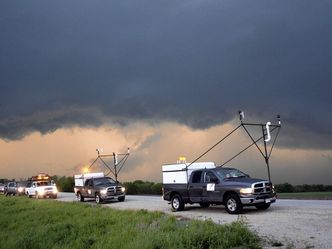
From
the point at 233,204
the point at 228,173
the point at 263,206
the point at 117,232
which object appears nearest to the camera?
the point at 117,232

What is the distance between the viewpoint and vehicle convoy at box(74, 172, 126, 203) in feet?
119

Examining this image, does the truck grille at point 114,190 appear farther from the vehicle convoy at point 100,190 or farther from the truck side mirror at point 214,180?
the truck side mirror at point 214,180

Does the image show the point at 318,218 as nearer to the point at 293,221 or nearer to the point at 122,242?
the point at 293,221

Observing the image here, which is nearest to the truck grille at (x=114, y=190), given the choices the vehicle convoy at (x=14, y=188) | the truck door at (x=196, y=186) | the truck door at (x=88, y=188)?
the truck door at (x=88, y=188)

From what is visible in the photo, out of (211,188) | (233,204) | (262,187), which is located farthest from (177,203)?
(262,187)

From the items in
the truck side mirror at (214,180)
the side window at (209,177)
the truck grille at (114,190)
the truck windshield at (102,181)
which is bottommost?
the truck side mirror at (214,180)

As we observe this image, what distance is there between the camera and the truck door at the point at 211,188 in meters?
23.0

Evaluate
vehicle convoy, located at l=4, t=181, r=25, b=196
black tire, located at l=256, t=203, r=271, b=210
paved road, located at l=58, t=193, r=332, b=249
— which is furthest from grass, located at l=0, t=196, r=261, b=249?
vehicle convoy, located at l=4, t=181, r=25, b=196

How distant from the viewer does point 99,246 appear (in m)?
16.7

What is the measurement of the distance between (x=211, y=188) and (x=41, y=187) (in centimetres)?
3164

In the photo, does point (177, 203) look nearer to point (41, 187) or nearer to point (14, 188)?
point (41, 187)

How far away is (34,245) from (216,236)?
8899 mm

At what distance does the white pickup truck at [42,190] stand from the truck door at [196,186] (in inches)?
1122

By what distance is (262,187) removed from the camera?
72.1 ft
